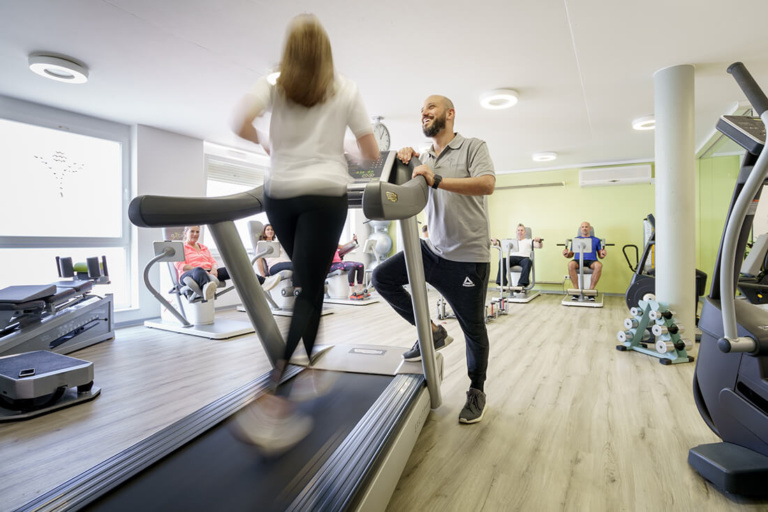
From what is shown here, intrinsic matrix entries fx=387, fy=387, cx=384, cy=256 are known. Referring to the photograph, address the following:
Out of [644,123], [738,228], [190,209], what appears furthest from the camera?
[644,123]

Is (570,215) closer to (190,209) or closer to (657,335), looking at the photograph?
(657,335)

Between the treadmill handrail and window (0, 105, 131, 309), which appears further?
window (0, 105, 131, 309)

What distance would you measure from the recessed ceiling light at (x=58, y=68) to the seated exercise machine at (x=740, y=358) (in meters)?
3.91

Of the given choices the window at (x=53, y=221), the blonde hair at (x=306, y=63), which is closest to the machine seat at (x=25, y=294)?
the window at (x=53, y=221)

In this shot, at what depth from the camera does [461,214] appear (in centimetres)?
174

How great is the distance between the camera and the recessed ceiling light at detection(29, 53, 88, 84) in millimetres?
2808

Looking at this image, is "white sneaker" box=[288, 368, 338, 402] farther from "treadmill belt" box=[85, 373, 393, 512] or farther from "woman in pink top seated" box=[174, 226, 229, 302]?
"woman in pink top seated" box=[174, 226, 229, 302]

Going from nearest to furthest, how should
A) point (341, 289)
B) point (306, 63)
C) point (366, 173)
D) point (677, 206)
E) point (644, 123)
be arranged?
point (306, 63), point (366, 173), point (677, 206), point (644, 123), point (341, 289)

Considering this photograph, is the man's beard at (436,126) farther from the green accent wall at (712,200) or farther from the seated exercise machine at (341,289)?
the green accent wall at (712,200)

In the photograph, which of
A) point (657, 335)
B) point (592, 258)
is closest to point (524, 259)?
point (592, 258)

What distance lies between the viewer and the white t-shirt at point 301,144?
0.76m

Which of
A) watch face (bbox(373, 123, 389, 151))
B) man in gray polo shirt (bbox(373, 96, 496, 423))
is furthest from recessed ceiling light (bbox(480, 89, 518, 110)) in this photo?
watch face (bbox(373, 123, 389, 151))

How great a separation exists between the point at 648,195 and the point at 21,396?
8.70 m

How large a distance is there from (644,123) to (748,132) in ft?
14.2
